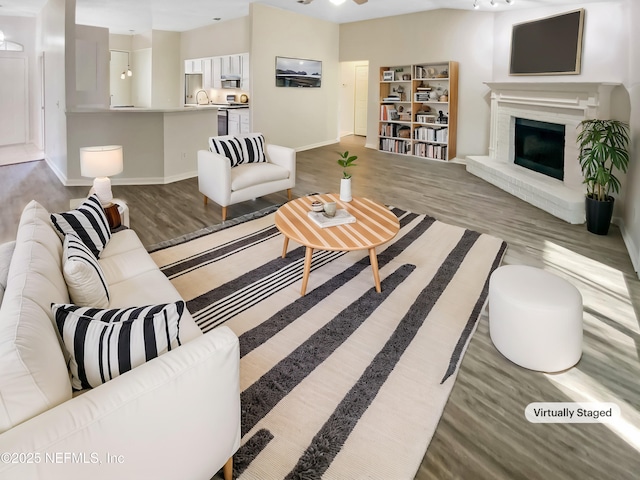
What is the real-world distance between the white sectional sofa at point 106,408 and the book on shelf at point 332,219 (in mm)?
1820

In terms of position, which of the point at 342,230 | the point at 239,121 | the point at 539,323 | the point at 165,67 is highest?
the point at 165,67

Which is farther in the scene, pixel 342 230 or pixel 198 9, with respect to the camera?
pixel 198 9

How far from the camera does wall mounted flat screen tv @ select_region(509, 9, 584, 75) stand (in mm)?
4914

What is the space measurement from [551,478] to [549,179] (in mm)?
4599

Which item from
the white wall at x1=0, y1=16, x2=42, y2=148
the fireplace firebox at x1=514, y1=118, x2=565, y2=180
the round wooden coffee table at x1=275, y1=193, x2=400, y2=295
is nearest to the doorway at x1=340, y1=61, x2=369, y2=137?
the fireplace firebox at x1=514, y1=118, x2=565, y2=180

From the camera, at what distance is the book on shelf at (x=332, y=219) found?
3053 millimetres

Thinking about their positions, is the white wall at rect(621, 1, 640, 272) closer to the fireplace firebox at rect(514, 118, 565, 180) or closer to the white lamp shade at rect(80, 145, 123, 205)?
the fireplace firebox at rect(514, 118, 565, 180)

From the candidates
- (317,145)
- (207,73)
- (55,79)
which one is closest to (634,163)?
(317,145)

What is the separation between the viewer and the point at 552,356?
6.77 ft

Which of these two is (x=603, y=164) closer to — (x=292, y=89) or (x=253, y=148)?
(x=253, y=148)

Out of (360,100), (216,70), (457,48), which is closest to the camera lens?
(457,48)

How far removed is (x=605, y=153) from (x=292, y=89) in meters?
6.26

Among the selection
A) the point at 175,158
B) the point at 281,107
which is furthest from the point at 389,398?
the point at 281,107

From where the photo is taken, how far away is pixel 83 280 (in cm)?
167
